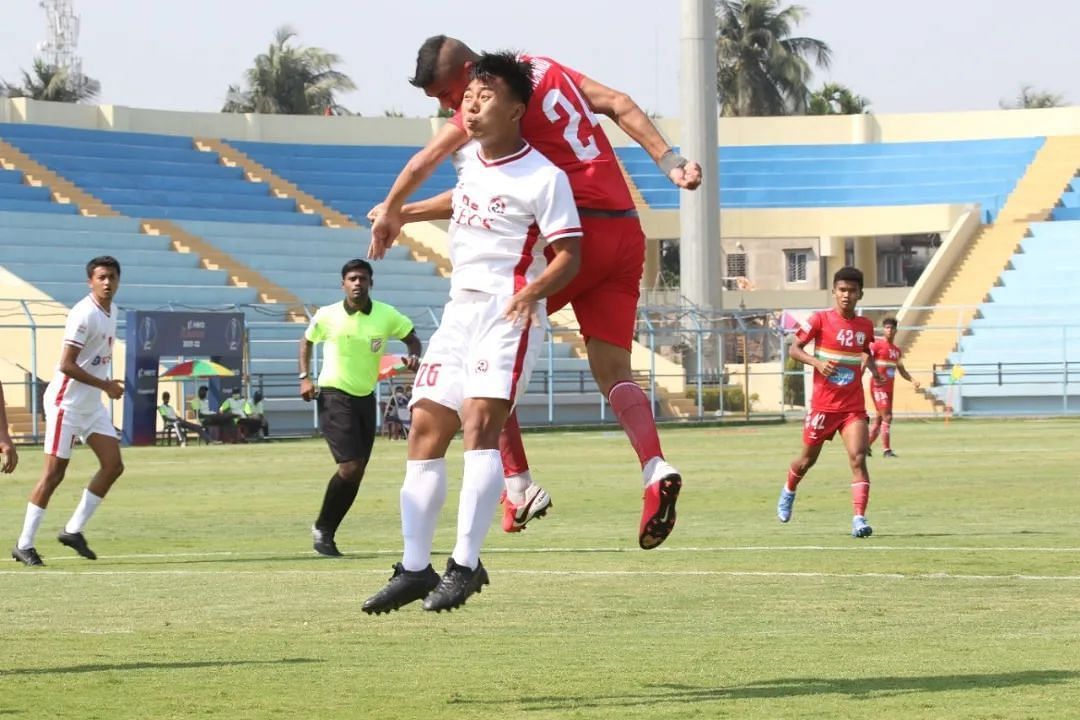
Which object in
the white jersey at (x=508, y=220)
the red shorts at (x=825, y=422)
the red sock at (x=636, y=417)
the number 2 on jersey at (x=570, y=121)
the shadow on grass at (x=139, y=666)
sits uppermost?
the number 2 on jersey at (x=570, y=121)

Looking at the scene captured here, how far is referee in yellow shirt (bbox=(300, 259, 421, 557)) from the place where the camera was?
1519 cm

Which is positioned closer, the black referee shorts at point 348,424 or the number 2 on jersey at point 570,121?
the number 2 on jersey at point 570,121

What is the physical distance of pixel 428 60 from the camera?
873 centimetres

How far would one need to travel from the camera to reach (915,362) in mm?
54594

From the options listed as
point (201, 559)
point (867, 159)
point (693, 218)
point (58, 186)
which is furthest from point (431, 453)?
point (867, 159)

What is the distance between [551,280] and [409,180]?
122cm

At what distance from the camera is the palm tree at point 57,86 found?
87.3 metres

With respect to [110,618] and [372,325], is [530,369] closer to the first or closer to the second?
[110,618]

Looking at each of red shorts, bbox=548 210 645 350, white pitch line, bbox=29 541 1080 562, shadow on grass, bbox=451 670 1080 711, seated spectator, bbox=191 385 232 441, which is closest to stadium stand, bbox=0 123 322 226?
seated spectator, bbox=191 385 232 441

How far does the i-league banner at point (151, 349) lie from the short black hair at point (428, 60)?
30253 mm

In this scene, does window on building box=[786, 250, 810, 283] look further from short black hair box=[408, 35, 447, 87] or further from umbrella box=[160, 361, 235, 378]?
short black hair box=[408, 35, 447, 87]

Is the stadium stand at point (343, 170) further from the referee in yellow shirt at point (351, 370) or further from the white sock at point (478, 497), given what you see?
the white sock at point (478, 497)

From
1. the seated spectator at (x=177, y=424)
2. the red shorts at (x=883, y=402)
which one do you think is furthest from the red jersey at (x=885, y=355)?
the seated spectator at (x=177, y=424)

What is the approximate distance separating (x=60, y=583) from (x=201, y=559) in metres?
1.95
